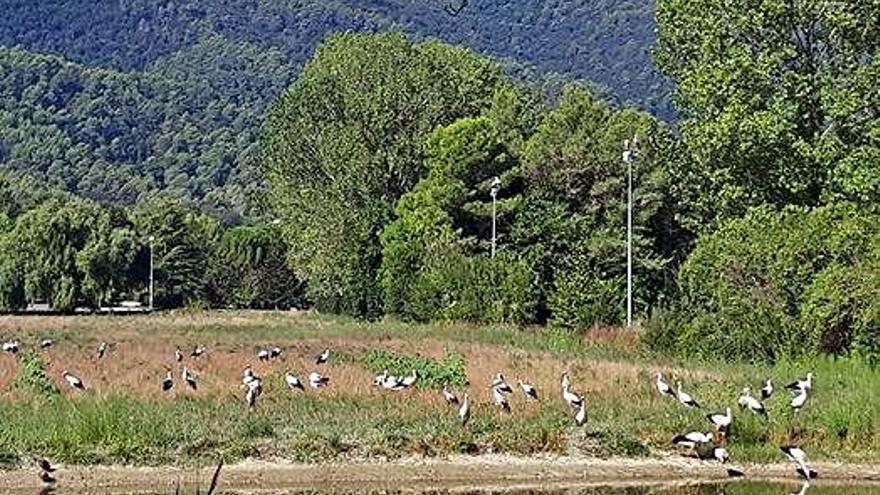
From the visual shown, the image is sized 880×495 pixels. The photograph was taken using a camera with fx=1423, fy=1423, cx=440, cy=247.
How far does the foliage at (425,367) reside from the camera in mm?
29875

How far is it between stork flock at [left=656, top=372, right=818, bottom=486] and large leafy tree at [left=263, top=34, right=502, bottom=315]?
1617 inches

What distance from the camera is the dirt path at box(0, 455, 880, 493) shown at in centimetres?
1956

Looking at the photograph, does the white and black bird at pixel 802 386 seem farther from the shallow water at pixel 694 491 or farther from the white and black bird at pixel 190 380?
the white and black bird at pixel 190 380

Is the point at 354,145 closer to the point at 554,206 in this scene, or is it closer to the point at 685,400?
the point at 554,206

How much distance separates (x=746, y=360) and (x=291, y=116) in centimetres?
3567

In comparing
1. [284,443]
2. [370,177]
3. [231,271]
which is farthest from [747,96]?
[231,271]

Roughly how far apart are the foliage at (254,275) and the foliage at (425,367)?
51.4 metres

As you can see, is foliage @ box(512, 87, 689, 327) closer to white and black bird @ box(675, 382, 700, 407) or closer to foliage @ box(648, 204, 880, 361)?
foliage @ box(648, 204, 880, 361)

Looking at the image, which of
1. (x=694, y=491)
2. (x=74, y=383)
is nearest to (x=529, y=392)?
(x=694, y=491)

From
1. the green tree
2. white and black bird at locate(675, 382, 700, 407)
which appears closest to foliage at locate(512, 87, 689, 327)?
white and black bird at locate(675, 382, 700, 407)

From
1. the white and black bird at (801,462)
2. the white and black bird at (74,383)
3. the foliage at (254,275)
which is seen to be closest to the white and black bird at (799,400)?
the white and black bird at (801,462)

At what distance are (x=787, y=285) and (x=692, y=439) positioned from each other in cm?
1518

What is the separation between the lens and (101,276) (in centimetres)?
9106

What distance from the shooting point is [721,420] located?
2231 cm
